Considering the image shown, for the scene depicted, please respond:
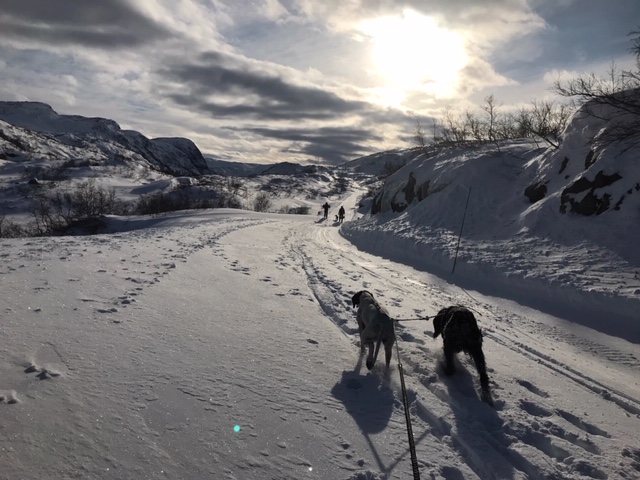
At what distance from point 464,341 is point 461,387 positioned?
0.57m

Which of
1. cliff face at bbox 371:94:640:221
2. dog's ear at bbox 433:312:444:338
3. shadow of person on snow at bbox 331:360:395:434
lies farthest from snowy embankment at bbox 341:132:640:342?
shadow of person on snow at bbox 331:360:395:434

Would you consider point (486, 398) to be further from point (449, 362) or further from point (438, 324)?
point (438, 324)

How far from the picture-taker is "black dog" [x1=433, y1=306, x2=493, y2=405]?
14.4 feet

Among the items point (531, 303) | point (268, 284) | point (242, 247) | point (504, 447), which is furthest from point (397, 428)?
point (242, 247)

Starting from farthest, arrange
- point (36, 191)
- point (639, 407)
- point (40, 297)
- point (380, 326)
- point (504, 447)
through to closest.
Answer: point (36, 191)
point (40, 297)
point (380, 326)
point (639, 407)
point (504, 447)

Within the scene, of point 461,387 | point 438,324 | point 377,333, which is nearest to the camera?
point 461,387

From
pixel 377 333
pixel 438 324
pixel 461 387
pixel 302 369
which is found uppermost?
pixel 438 324

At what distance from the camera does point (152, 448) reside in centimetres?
287

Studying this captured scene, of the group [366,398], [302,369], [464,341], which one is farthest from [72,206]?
[464,341]

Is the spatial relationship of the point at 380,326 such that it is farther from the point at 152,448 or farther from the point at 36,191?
the point at 36,191

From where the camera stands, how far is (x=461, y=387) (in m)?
4.54

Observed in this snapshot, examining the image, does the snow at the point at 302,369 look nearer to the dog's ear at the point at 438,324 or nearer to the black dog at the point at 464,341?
the black dog at the point at 464,341

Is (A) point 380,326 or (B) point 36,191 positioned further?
(B) point 36,191

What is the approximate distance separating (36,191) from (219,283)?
7439 cm
